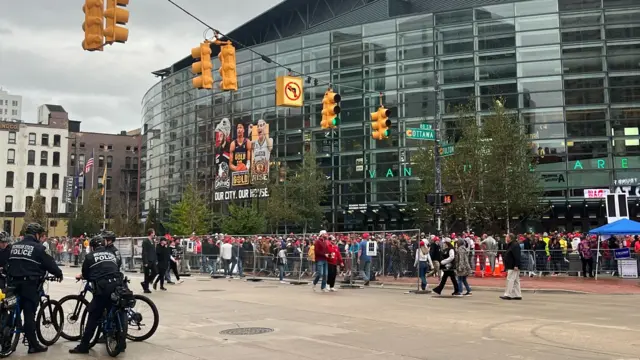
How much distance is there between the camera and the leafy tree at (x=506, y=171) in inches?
1405

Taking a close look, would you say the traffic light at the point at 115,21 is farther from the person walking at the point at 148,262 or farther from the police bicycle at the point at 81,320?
the person walking at the point at 148,262

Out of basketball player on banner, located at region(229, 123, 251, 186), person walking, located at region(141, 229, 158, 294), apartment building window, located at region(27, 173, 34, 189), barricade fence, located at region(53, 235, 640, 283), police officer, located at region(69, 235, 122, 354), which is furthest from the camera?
apartment building window, located at region(27, 173, 34, 189)

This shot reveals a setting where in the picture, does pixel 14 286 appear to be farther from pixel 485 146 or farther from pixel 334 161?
pixel 334 161

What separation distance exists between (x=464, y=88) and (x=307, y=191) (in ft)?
48.2

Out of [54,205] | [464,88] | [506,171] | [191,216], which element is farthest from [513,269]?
Result: [54,205]

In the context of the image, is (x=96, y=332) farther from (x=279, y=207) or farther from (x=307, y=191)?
(x=307, y=191)

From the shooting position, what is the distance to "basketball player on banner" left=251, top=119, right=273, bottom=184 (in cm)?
5000

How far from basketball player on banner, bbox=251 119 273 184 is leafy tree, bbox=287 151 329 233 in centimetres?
323

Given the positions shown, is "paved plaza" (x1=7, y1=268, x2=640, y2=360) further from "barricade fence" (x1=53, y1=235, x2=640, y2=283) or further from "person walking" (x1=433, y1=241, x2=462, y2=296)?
"barricade fence" (x1=53, y1=235, x2=640, y2=283)

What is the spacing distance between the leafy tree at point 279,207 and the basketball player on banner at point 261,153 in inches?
73.7

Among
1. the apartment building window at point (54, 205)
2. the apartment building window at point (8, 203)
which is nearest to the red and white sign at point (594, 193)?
the apartment building window at point (54, 205)

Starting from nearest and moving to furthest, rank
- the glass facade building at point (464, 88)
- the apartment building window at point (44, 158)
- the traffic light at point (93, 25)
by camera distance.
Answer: the traffic light at point (93, 25) < the glass facade building at point (464, 88) < the apartment building window at point (44, 158)

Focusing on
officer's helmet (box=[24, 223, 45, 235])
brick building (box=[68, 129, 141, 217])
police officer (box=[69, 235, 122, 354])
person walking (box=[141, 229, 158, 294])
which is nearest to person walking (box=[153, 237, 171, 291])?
person walking (box=[141, 229, 158, 294])

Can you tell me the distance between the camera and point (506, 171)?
35656 mm
